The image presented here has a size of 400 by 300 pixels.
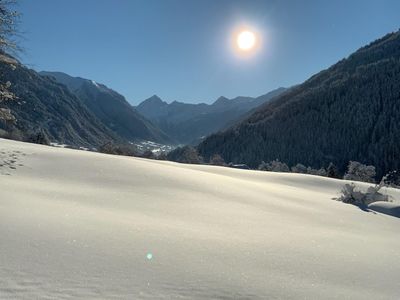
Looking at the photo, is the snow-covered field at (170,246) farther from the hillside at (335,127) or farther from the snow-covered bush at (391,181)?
the hillside at (335,127)

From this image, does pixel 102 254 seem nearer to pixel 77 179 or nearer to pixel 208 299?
pixel 208 299

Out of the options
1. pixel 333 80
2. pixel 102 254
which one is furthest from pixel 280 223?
pixel 333 80

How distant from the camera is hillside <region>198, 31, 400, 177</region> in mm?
122375

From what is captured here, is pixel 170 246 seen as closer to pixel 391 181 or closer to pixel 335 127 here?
pixel 391 181

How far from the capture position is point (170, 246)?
4.99 m

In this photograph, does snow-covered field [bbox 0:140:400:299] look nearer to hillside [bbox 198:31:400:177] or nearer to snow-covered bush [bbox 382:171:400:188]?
snow-covered bush [bbox 382:171:400:188]

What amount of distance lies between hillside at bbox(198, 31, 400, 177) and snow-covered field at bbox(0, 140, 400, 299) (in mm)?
110960

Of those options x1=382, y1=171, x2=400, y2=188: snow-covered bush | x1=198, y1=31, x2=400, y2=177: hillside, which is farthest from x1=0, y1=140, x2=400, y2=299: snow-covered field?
x1=198, y1=31, x2=400, y2=177: hillside

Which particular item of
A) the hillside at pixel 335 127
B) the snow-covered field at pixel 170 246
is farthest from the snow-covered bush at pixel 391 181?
the hillside at pixel 335 127

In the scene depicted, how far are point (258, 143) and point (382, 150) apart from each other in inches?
1498

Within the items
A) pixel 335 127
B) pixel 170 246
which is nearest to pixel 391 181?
pixel 170 246

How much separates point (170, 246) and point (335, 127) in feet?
454

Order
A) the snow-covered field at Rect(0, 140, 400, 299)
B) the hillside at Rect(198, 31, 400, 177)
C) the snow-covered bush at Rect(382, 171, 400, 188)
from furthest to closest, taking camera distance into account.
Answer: the hillside at Rect(198, 31, 400, 177) → the snow-covered bush at Rect(382, 171, 400, 188) → the snow-covered field at Rect(0, 140, 400, 299)

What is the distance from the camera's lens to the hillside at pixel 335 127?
401 feet
